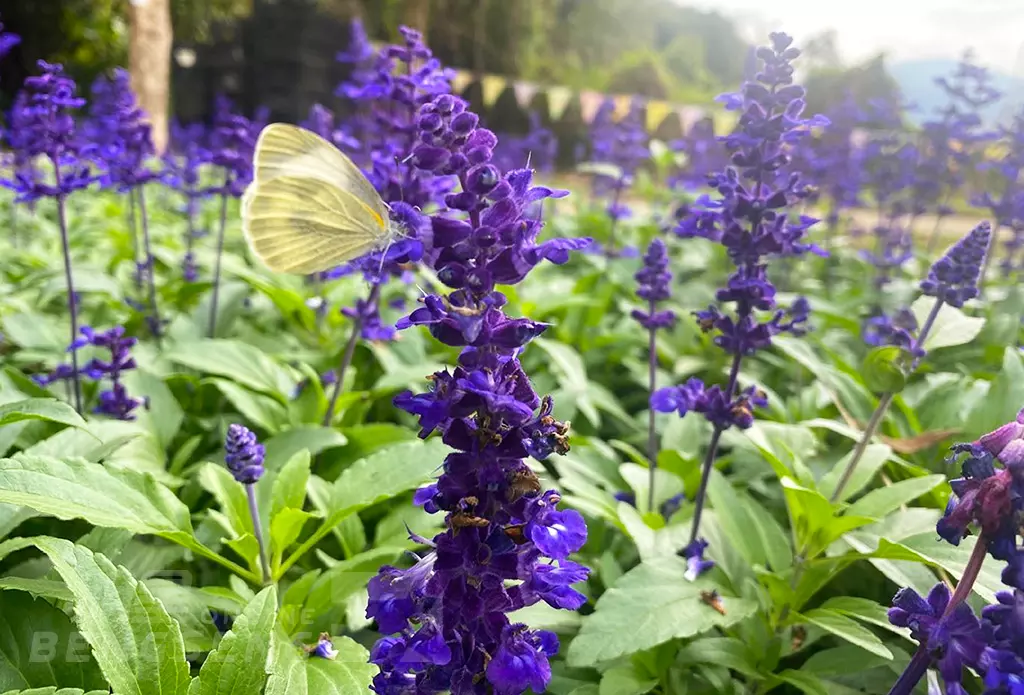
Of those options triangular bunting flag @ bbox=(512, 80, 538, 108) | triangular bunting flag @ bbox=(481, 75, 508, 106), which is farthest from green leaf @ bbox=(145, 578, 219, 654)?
triangular bunting flag @ bbox=(512, 80, 538, 108)

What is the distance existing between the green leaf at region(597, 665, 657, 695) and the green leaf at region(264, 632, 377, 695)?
67cm

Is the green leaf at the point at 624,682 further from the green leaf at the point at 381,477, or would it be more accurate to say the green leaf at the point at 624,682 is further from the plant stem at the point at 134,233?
the plant stem at the point at 134,233

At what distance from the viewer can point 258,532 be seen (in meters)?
2.39

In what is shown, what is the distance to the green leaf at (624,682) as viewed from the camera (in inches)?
86.5

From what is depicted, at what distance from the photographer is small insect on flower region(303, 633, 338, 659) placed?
2.13 m

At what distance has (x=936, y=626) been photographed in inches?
64.0

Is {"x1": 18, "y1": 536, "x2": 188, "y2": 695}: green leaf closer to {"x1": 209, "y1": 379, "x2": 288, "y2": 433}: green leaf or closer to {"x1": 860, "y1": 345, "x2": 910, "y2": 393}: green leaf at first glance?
{"x1": 209, "y1": 379, "x2": 288, "y2": 433}: green leaf

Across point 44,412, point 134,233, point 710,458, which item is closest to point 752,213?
point 710,458

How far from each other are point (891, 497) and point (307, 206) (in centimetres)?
236

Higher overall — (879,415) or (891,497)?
(879,415)

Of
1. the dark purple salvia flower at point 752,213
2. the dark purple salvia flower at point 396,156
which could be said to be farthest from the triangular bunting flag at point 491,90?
the dark purple salvia flower at point 752,213

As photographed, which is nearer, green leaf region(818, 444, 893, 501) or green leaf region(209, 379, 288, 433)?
green leaf region(818, 444, 893, 501)

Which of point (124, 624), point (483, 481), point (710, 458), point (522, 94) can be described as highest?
point (522, 94)

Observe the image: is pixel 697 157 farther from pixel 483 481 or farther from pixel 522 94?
pixel 522 94
